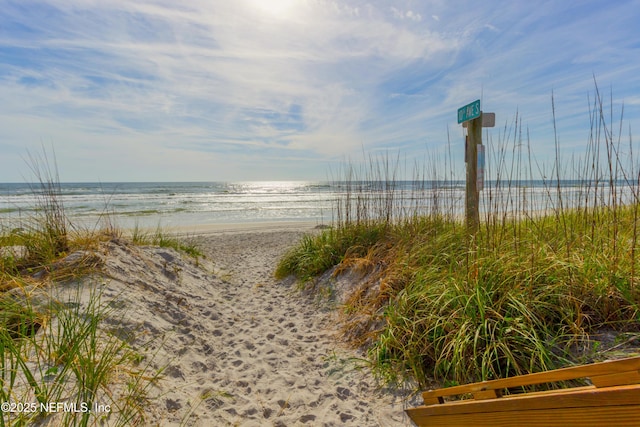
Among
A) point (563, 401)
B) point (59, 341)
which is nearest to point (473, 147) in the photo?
point (563, 401)

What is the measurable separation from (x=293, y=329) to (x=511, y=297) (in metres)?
2.42

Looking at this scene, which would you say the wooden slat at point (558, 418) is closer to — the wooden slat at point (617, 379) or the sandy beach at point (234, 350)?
the wooden slat at point (617, 379)

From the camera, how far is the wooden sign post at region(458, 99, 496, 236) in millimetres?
A: 3808

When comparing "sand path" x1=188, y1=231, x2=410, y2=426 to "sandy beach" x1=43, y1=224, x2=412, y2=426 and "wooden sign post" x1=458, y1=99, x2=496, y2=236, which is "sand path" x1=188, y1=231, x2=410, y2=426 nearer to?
"sandy beach" x1=43, y1=224, x2=412, y2=426

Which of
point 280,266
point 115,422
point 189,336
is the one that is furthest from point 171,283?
point 115,422

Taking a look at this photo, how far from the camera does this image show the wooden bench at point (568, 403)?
807 millimetres

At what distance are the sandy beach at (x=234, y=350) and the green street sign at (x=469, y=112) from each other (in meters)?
2.86

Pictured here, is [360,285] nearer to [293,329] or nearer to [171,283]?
[293,329]

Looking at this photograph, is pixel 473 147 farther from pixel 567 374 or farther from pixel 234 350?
pixel 234 350

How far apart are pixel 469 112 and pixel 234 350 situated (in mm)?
3695

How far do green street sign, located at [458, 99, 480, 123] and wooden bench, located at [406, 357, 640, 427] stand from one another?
3181 mm

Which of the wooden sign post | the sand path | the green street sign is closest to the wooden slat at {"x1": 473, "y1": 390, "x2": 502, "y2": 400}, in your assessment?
the sand path

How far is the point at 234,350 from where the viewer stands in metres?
3.47

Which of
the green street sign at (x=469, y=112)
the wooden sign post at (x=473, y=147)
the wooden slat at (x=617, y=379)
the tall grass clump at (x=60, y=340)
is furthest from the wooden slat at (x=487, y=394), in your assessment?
the green street sign at (x=469, y=112)
